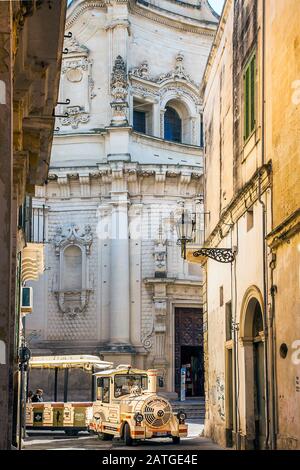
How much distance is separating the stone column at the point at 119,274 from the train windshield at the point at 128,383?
943 cm

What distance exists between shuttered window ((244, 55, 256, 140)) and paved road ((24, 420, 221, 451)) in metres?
7.79

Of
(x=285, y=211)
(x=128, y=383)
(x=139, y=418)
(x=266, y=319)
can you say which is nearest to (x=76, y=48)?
(x=128, y=383)

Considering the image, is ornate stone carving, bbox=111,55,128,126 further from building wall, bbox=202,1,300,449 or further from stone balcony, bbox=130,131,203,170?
building wall, bbox=202,1,300,449

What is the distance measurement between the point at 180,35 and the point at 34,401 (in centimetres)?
1853

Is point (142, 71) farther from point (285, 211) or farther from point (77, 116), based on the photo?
point (285, 211)

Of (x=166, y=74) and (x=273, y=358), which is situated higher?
(x=166, y=74)

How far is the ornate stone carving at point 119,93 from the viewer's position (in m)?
37.8

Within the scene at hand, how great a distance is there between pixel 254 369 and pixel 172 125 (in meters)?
24.1

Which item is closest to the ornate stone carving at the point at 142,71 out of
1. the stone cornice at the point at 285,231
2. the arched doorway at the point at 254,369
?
the arched doorway at the point at 254,369

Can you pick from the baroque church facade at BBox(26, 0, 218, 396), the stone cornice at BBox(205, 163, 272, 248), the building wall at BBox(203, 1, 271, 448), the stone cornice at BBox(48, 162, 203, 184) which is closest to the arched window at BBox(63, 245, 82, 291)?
the baroque church facade at BBox(26, 0, 218, 396)

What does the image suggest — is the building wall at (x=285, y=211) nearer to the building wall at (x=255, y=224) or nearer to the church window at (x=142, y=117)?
the building wall at (x=255, y=224)

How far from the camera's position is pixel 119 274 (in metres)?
37.1

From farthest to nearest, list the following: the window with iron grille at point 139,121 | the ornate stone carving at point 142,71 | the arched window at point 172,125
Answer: the arched window at point 172,125, the window with iron grille at point 139,121, the ornate stone carving at point 142,71
